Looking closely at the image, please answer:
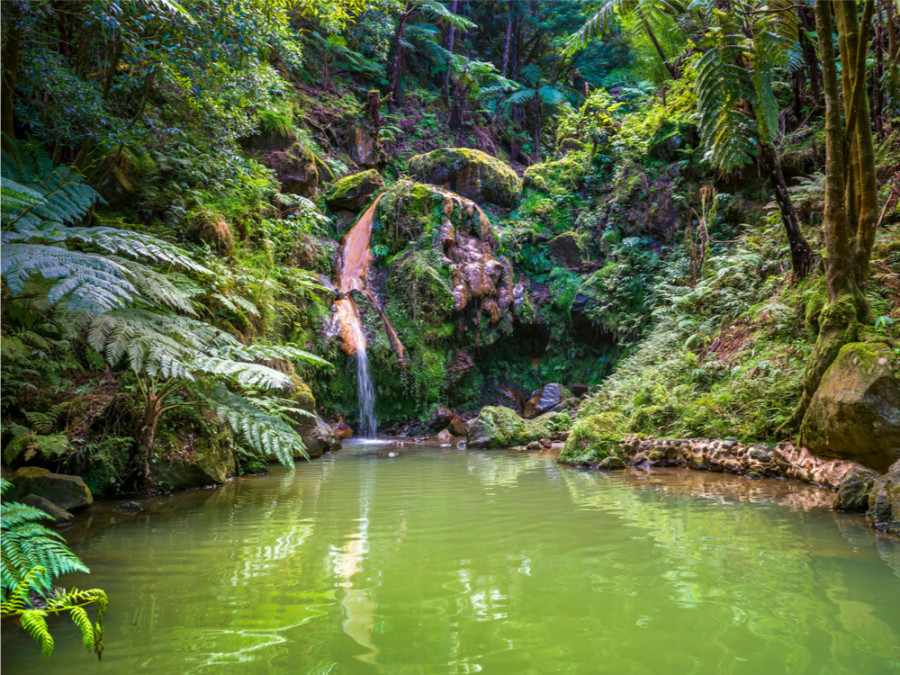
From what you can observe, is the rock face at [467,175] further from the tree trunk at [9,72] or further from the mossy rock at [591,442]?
the tree trunk at [9,72]

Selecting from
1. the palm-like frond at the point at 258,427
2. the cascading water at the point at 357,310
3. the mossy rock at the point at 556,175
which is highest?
the mossy rock at the point at 556,175

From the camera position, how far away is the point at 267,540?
3342 millimetres

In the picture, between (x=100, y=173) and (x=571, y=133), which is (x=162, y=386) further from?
(x=571, y=133)

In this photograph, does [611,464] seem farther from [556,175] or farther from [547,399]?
[556,175]

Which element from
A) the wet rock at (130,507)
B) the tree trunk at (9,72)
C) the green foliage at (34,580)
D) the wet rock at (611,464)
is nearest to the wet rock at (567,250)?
the wet rock at (611,464)

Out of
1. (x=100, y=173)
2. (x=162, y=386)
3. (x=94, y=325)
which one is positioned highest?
(x=100, y=173)

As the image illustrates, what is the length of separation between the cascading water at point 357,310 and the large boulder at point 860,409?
9433 mm

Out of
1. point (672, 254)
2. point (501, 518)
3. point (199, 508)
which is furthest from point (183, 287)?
point (672, 254)

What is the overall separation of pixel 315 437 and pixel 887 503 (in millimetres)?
7330

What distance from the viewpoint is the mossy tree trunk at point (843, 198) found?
529 centimetres

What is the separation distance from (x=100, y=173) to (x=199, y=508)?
4608 mm

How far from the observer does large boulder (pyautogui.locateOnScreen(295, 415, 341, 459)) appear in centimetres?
836

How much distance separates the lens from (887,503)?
339 cm

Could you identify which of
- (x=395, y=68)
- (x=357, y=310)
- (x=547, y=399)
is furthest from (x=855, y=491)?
(x=395, y=68)
